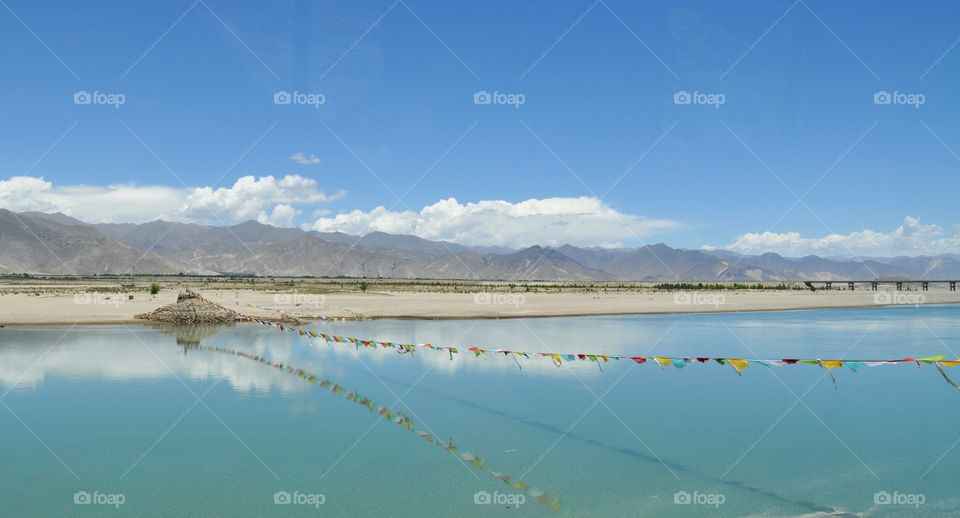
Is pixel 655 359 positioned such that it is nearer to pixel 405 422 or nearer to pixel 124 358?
pixel 405 422

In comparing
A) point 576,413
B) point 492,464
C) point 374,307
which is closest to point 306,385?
point 576,413

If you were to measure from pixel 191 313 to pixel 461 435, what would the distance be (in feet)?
88.7

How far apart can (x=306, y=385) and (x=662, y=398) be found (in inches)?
374

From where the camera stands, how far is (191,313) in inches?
1439

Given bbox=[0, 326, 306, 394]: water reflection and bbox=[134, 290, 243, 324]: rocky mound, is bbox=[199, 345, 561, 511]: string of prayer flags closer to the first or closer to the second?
bbox=[0, 326, 306, 394]: water reflection

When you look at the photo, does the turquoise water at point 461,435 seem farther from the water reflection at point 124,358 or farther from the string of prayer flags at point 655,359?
A: the string of prayer flags at point 655,359

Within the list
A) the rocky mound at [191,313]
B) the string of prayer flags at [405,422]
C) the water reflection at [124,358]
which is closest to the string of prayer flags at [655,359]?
the rocky mound at [191,313]

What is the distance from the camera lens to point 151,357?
24.3 meters

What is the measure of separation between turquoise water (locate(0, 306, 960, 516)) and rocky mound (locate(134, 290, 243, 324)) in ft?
33.2

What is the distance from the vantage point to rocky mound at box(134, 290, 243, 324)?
3647 cm

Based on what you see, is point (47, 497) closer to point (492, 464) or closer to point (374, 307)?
point (492, 464)

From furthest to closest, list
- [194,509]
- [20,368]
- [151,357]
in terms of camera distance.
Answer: [151,357] < [20,368] < [194,509]

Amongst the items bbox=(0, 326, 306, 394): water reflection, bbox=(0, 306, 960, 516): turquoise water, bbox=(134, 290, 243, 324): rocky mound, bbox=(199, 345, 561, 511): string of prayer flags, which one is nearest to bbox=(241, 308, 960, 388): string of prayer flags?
bbox=(0, 306, 960, 516): turquoise water

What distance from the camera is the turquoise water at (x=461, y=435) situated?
33.4 ft
